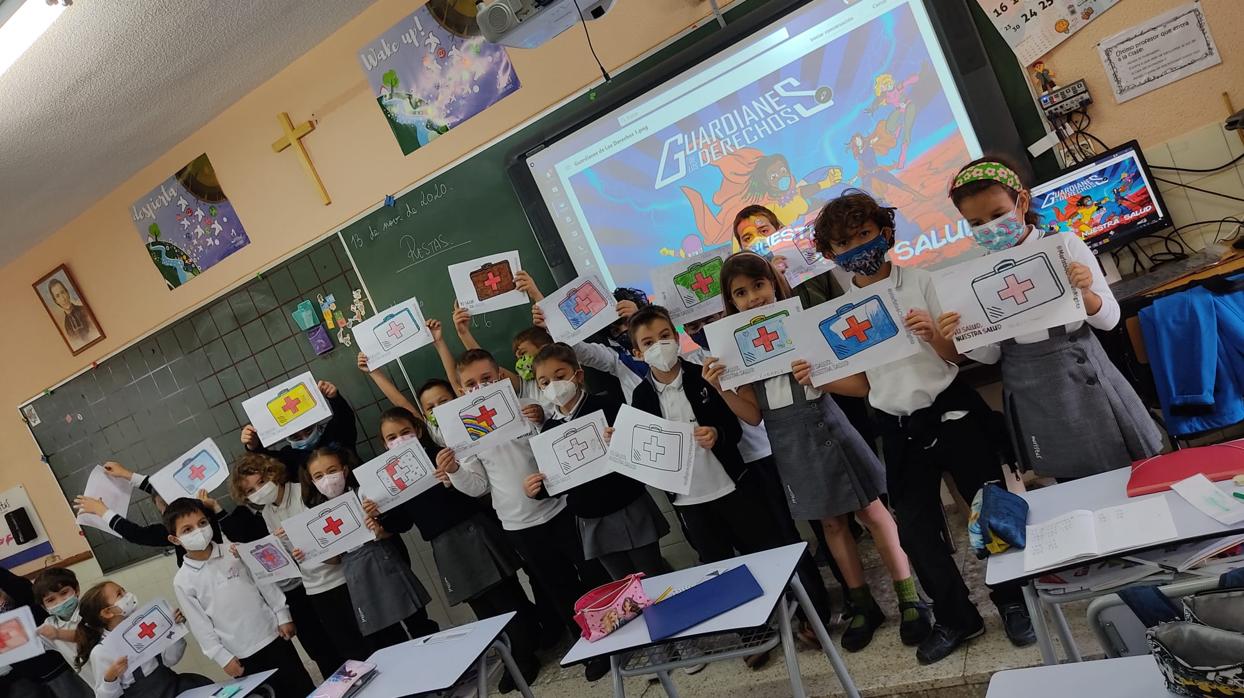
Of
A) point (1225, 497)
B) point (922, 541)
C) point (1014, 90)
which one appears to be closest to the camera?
point (1225, 497)

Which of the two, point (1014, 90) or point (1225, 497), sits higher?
point (1014, 90)

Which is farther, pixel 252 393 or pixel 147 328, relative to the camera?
pixel 147 328

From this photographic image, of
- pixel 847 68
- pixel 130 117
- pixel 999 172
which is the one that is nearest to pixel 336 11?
pixel 130 117

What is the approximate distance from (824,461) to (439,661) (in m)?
1.33

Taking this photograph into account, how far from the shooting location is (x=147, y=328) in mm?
5250

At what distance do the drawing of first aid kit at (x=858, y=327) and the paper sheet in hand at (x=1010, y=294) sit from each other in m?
0.18

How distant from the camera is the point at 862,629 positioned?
2789 millimetres

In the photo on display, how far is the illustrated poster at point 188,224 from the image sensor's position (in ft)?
15.9

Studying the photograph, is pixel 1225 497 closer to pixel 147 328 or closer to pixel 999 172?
pixel 999 172

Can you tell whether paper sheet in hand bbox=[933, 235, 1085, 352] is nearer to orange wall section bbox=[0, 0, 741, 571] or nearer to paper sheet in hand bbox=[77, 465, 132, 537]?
orange wall section bbox=[0, 0, 741, 571]

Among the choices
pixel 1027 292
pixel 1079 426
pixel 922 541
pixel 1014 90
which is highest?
pixel 1014 90

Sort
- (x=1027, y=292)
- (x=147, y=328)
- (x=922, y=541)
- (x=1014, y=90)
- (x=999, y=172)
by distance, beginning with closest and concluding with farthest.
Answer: (x=1027, y=292), (x=999, y=172), (x=922, y=541), (x=1014, y=90), (x=147, y=328)

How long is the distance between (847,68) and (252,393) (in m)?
3.69

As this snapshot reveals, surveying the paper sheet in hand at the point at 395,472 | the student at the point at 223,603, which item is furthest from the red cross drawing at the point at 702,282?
the student at the point at 223,603
